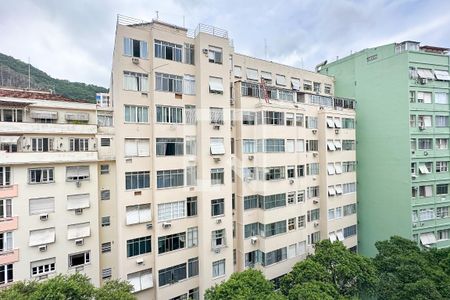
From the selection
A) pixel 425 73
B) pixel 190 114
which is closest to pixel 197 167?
pixel 190 114

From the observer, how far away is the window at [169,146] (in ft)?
57.1

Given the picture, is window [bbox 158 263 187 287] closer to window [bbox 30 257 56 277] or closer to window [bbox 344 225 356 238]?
window [bbox 30 257 56 277]

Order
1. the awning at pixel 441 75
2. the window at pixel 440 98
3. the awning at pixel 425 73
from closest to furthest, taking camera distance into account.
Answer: the awning at pixel 425 73 < the awning at pixel 441 75 < the window at pixel 440 98

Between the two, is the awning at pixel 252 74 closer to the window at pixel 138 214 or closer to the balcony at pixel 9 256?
the window at pixel 138 214

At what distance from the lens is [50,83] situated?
3647 centimetres

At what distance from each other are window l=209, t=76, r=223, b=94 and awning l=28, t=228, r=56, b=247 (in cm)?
1393

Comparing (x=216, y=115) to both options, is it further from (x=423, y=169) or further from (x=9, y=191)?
(x=423, y=169)

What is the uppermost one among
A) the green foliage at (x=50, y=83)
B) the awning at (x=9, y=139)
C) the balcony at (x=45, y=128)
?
the green foliage at (x=50, y=83)

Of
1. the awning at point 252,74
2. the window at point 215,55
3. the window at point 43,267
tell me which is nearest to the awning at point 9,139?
the window at point 43,267

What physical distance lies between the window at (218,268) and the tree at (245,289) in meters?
4.14

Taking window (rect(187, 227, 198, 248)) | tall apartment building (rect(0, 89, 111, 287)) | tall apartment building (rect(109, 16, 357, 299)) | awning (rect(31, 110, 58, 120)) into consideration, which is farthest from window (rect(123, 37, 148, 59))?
window (rect(187, 227, 198, 248))

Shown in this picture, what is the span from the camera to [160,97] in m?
17.4

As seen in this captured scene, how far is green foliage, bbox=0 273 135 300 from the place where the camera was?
10867 mm

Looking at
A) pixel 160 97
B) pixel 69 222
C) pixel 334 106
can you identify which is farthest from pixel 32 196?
pixel 334 106
